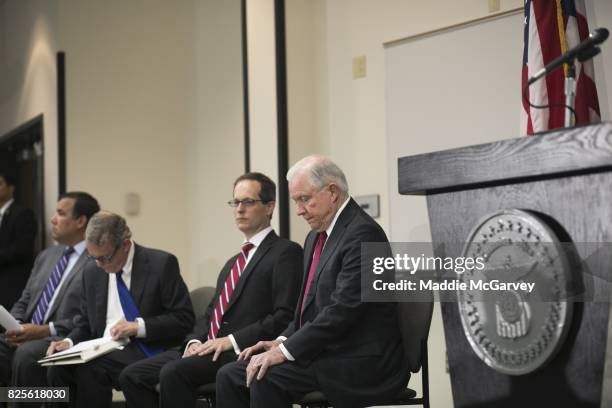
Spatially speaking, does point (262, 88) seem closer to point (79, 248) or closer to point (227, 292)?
point (79, 248)

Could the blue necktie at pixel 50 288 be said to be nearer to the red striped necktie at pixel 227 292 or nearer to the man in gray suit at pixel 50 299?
the man in gray suit at pixel 50 299

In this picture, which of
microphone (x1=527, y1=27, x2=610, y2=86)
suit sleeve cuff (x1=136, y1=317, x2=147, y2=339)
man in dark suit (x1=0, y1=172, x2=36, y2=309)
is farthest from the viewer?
man in dark suit (x1=0, y1=172, x2=36, y2=309)

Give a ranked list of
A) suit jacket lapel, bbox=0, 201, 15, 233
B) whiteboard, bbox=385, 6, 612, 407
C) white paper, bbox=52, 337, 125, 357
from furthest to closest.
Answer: suit jacket lapel, bbox=0, 201, 15, 233 → whiteboard, bbox=385, 6, 612, 407 → white paper, bbox=52, 337, 125, 357

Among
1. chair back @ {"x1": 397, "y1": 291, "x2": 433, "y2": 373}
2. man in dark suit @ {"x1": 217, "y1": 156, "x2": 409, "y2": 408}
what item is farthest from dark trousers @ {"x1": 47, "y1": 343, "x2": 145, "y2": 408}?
chair back @ {"x1": 397, "y1": 291, "x2": 433, "y2": 373}

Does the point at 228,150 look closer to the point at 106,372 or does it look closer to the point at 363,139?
the point at 363,139

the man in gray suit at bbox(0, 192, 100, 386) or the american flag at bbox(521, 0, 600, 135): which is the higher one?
the american flag at bbox(521, 0, 600, 135)

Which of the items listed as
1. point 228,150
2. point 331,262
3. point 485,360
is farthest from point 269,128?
point 485,360

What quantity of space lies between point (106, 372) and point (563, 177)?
2.84 m

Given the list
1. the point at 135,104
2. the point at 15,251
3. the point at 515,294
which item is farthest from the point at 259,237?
the point at 15,251

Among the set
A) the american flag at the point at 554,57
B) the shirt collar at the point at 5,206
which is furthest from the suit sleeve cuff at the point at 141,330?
the shirt collar at the point at 5,206

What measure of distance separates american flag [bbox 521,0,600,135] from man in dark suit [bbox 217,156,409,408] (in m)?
1.04

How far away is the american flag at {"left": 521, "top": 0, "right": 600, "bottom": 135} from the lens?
3.57 m

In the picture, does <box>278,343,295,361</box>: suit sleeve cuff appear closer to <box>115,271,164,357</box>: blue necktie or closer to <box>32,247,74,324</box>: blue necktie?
<box>115,271,164,357</box>: blue necktie

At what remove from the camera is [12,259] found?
614cm
